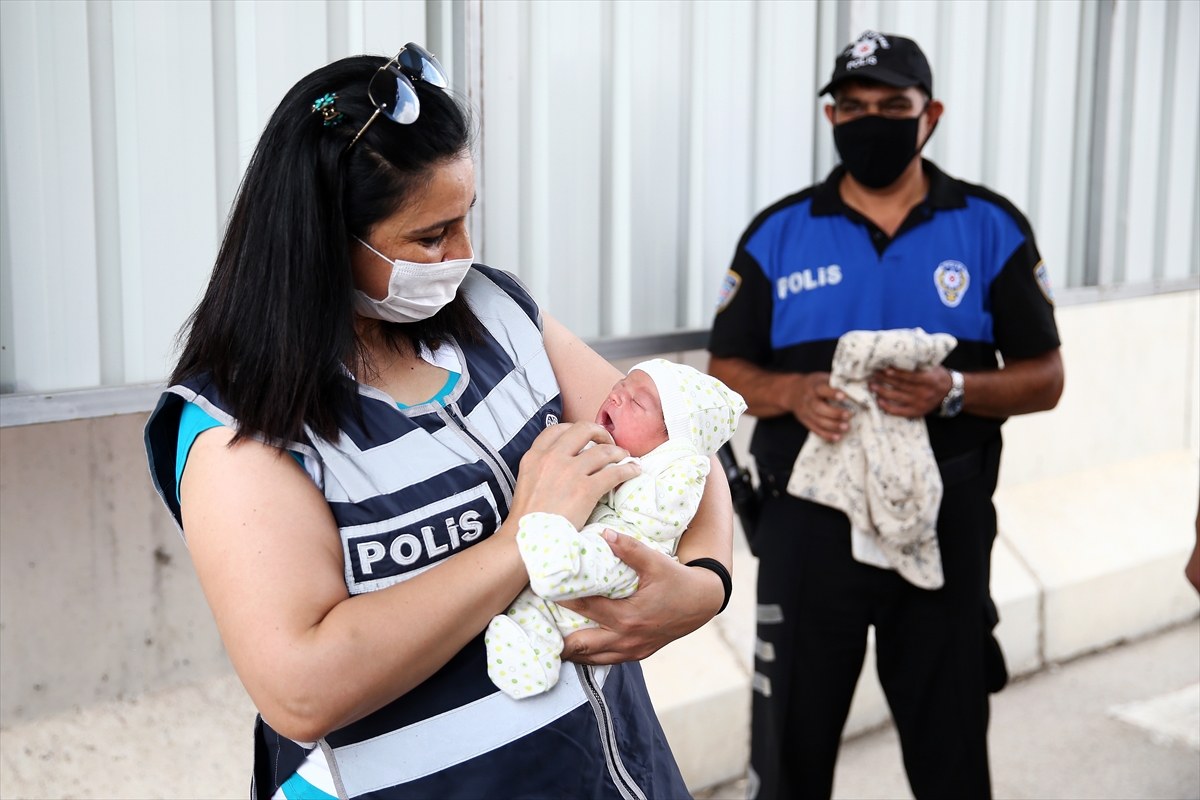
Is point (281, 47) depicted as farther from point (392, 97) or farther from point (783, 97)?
point (783, 97)

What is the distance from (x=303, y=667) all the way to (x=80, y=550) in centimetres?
159

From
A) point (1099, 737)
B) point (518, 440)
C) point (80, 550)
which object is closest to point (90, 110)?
point (80, 550)

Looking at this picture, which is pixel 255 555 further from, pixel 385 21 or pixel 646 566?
pixel 385 21

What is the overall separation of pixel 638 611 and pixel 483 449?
28cm

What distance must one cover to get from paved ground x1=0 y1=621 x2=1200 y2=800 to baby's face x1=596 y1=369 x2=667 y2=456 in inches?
61.9

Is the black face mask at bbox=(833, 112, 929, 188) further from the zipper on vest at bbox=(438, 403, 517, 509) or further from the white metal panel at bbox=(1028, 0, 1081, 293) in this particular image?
the zipper on vest at bbox=(438, 403, 517, 509)

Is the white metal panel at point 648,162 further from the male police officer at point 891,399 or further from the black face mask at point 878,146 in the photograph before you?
the black face mask at point 878,146

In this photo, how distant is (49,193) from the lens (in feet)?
6.79

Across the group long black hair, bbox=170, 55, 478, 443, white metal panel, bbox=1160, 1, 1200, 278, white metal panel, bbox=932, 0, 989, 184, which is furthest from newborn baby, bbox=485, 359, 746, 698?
white metal panel, bbox=1160, 1, 1200, 278

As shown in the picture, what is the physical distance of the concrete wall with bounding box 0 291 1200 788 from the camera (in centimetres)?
244

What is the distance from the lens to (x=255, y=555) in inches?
46.7

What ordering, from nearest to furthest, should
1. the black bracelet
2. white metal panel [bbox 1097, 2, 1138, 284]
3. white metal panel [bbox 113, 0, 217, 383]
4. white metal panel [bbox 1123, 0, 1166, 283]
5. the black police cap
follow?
the black bracelet, white metal panel [bbox 113, 0, 217, 383], the black police cap, white metal panel [bbox 1097, 2, 1138, 284], white metal panel [bbox 1123, 0, 1166, 283]

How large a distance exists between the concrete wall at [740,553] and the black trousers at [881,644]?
2.08 ft

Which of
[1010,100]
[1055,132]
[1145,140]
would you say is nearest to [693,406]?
[1010,100]
